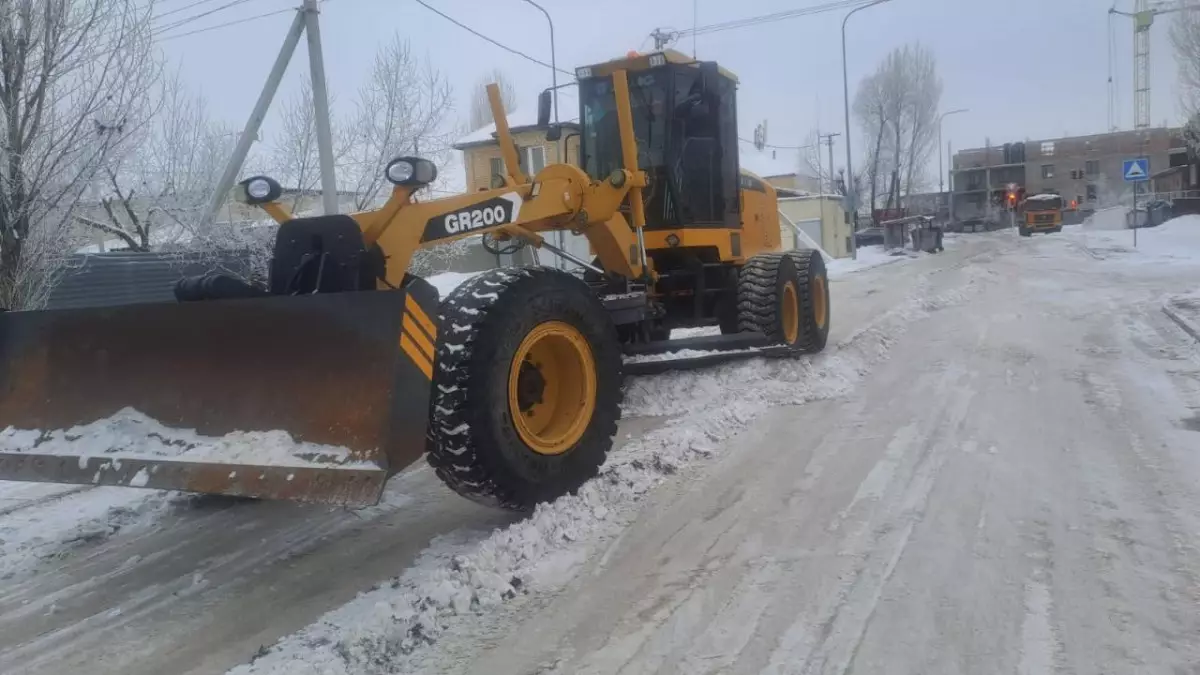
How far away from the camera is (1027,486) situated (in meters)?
4.84

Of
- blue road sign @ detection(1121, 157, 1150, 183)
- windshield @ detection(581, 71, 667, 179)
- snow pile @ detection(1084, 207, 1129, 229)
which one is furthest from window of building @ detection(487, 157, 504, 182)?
snow pile @ detection(1084, 207, 1129, 229)

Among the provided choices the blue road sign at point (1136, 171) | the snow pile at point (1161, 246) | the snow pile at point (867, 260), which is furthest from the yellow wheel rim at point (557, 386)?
the blue road sign at point (1136, 171)

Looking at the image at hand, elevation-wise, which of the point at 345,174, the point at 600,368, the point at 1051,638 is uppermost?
the point at 345,174

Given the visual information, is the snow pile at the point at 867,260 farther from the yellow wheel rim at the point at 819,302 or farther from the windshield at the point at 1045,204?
the yellow wheel rim at the point at 819,302

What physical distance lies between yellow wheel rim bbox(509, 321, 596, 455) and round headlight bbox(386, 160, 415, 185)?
3.75ft

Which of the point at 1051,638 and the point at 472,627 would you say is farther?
the point at 472,627

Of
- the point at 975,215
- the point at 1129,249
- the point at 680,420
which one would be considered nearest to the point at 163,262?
the point at 680,420

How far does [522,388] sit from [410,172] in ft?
4.33

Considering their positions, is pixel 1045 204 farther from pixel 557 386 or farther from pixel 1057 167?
pixel 557 386

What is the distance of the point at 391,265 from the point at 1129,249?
26391mm

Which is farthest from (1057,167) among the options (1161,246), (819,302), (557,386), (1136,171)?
(557,386)

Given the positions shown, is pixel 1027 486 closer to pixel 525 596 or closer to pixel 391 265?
pixel 525 596

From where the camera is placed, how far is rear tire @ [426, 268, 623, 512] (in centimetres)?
397

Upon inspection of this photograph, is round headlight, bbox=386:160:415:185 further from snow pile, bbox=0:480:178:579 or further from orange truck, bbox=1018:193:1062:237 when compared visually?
orange truck, bbox=1018:193:1062:237
